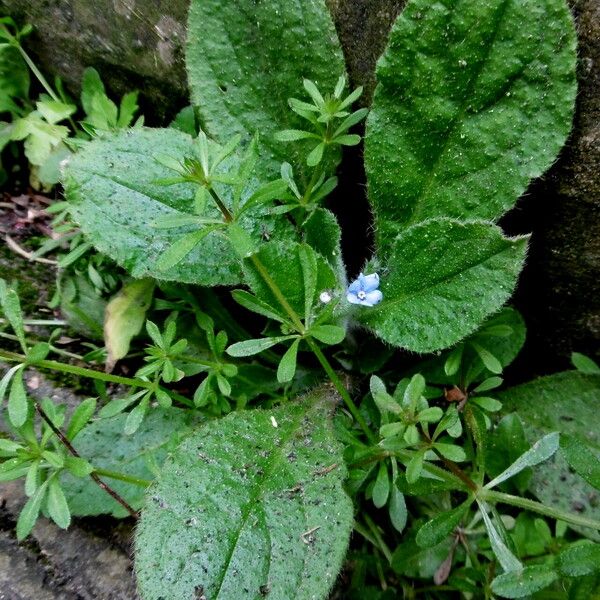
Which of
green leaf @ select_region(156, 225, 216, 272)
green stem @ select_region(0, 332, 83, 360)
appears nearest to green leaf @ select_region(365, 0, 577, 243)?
green leaf @ select_region(156, 225, 216, 272)

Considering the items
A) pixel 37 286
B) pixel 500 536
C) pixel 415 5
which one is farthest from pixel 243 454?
pixel 415 5

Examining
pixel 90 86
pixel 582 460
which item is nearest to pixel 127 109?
pixel 90 86

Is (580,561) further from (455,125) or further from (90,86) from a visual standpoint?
(90,86)

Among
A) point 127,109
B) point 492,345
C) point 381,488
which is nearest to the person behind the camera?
point 381,488

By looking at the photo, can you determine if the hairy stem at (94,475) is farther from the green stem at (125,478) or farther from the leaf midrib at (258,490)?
the leaf midrib at (258,490)

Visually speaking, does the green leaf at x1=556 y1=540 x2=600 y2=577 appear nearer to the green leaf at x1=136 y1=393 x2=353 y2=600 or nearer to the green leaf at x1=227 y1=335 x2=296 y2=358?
the green leaf at x1=136 y1=393 x2=353 y2=600

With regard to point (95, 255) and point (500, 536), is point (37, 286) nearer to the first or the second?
point (95, 255)
